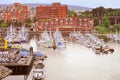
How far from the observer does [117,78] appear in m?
8.08

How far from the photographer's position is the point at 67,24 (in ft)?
70.6

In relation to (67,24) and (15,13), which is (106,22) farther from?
(15,13)

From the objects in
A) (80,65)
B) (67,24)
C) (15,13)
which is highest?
(15,13)

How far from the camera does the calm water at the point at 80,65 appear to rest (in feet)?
27.3

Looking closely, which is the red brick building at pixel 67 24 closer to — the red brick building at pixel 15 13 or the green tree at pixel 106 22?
the green tree at pixel 106 22

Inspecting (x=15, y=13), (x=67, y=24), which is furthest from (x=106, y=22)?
(x=15, y=13)

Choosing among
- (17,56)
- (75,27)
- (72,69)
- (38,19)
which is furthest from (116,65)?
(38,19)

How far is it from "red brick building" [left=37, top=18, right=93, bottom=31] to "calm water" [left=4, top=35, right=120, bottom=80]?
26.8 feet

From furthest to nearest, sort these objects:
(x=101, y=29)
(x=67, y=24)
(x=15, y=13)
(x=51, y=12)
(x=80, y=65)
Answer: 1. (x=15, y=13)
2. (x=51, y=12)
3. (x=67, y=24)
4. (x=101, y=29)
5. (x=80, y=65)

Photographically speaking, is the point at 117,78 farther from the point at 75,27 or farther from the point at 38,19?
the point at 38,19

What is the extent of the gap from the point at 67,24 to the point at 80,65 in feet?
38.9

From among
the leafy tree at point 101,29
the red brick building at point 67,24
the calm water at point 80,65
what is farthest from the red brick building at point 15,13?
the calm water at point 80,65

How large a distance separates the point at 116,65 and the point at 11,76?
8.98ft

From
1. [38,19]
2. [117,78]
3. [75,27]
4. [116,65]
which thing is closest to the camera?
[117,78]
